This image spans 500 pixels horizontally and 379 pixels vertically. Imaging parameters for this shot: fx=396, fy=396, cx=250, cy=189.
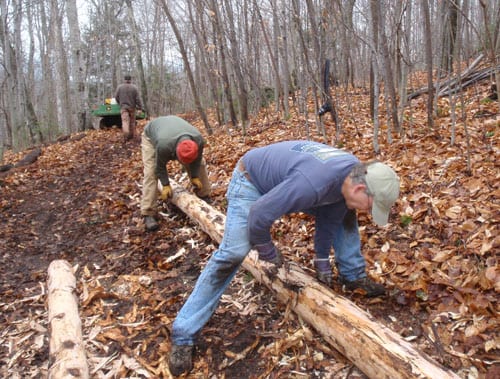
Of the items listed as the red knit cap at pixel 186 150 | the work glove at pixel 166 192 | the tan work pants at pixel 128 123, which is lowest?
the work glove at pixel 166 192

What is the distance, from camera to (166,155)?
4543 mm

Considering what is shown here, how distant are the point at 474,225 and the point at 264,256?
186cm

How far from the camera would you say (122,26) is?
25.6 meters

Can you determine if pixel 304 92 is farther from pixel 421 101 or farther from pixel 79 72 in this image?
pixel 79 72

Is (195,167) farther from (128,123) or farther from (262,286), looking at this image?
(128,123)

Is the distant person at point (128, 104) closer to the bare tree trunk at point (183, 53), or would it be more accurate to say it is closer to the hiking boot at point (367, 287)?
the bare tree trunk at point (183, 53)

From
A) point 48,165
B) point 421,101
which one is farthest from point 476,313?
point 48,165

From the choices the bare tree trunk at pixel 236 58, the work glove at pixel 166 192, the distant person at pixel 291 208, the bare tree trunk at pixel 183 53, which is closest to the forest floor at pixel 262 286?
the distant person at pixel 291 208

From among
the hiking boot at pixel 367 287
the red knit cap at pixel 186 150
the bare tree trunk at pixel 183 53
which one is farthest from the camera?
the bare tree trunk at pixel 183 53

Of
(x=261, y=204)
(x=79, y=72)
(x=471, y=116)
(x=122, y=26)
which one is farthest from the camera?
(x=122, y=26)

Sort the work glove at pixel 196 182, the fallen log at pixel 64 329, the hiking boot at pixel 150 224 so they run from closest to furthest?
the fallen log at pixel 64 329 → the hiking boot at pixel 150 224 → the work glove at pixel 196 182

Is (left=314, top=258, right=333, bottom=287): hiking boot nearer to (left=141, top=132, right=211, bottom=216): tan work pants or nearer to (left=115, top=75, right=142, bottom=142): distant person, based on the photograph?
(left=141, top=132, right=211, bottom=216): tan work pants

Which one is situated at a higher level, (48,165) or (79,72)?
(79,72)

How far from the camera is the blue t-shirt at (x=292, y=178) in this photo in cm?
219
